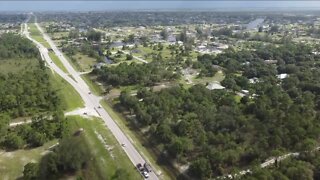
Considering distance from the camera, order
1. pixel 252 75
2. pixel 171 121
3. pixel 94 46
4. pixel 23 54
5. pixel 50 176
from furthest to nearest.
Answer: pixel 94 46, pixel 23 54, pixel 252 75, pixel 171 121, pixel 50 176

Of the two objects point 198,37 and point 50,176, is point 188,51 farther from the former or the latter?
point 50,176

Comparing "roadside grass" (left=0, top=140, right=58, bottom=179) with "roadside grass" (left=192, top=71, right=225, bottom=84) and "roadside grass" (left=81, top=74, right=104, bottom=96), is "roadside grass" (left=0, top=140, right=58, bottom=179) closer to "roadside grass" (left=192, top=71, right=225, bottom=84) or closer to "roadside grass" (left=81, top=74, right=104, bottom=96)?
"roadside grass" (left=81, top=74, right=104, bottom=96)

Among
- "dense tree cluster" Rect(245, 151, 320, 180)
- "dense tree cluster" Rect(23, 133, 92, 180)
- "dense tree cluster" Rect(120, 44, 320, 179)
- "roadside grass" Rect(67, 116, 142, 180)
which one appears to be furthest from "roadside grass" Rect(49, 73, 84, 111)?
"dense tree cluster" Rect(245, 151, 320, 180)

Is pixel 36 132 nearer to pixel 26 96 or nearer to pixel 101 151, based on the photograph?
pixel 101 151

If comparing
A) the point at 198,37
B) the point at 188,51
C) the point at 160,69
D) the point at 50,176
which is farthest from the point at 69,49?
the point at 50,176

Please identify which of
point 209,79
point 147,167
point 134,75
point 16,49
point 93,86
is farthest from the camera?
point 16,49

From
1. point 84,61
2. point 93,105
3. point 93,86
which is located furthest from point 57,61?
point 93,105
